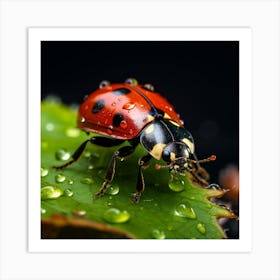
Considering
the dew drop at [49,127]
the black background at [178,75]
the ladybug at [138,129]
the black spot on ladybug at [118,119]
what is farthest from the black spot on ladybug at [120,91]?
the dew drop at [49,127]

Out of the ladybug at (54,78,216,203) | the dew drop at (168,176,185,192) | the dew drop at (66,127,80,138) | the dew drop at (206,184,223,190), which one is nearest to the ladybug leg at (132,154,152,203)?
the ladybug at (54,78,216,203)

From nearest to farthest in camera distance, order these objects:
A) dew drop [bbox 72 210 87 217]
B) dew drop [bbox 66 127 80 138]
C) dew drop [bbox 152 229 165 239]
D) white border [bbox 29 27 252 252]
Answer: dew drop [bbox 72 210 87 217], dew drop [bbox 152 229 165 239], white border [bbox 29 27 252 252], dew drop [bbox 66 127 80 138]

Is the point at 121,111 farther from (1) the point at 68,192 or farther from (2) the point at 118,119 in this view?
(1) the point at 68,192

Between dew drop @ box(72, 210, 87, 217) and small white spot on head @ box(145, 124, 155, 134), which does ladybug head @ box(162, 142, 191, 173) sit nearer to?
small white spot on head @ box(145, 124, 155, 134)

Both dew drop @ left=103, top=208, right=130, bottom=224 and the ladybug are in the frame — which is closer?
dew drop @ left=103, top=208, right=130, bottom=224
